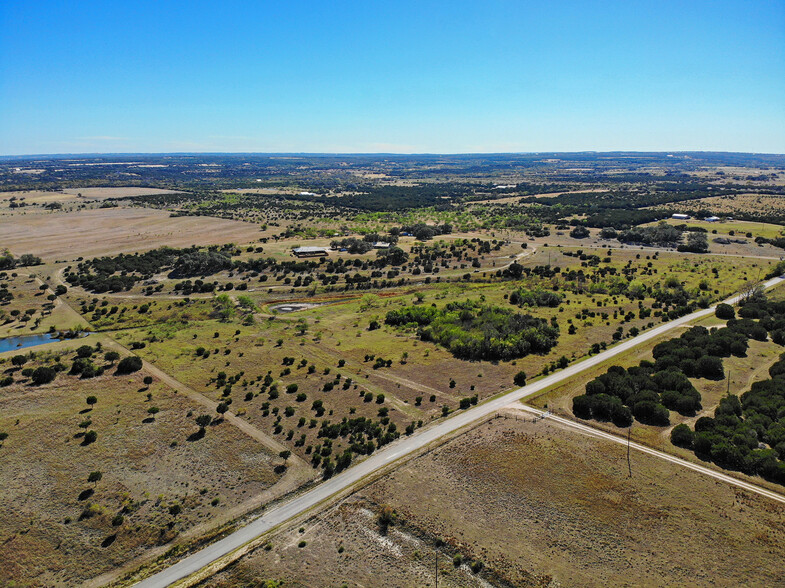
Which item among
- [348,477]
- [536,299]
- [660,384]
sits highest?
[536,299]

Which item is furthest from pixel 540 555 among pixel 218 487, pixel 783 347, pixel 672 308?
pixel 672 308

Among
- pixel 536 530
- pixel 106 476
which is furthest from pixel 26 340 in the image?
pixel 536 530

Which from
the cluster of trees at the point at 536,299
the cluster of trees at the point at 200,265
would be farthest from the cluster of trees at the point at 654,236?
the cluster of trees at the point at 200,265

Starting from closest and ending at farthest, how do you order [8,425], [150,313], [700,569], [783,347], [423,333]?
[700,569] < [8,425] < [783,347] < [423,333] < [150,313]

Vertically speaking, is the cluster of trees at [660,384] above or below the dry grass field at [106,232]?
below

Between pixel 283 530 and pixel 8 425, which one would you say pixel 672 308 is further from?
pixel 8 425

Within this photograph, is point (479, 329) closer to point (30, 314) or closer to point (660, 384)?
point (660, 384)

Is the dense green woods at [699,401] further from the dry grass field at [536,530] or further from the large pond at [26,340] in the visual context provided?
the large pond at [26,340]
